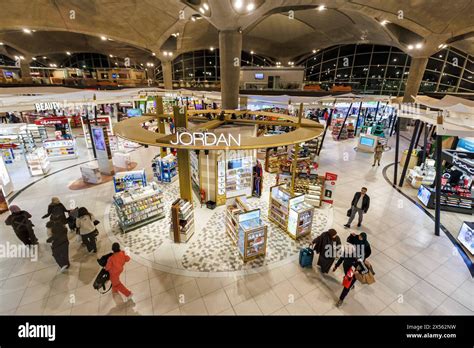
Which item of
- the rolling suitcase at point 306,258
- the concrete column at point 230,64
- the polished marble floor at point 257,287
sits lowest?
the polished marble floor at point 257,287

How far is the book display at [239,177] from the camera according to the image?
27.2ft

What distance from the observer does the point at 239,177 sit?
8602mm

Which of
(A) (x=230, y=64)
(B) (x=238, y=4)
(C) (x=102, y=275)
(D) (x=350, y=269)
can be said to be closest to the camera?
(C) (x=102, y=275)

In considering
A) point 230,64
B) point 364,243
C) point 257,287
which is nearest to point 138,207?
point 257,287

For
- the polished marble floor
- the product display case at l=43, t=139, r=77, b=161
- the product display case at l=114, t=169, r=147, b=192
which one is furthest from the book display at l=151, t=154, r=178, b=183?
the product display case at l=43, t=139, r=77, b=161

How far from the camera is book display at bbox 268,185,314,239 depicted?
627cm

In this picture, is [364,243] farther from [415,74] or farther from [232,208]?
[415,74]

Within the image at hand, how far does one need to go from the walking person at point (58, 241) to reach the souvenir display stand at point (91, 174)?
5.23 m

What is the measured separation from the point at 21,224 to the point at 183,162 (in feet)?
14.6

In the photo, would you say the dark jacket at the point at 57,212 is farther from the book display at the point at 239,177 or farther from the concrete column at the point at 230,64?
the concrete column at the point at 230,64

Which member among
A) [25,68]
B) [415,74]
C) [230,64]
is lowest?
[230,64]

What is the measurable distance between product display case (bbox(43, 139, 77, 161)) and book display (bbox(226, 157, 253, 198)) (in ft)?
36.4

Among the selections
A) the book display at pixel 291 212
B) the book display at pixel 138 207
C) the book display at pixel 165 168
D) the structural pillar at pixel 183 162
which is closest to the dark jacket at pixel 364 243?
the book display at pixel 291 212
